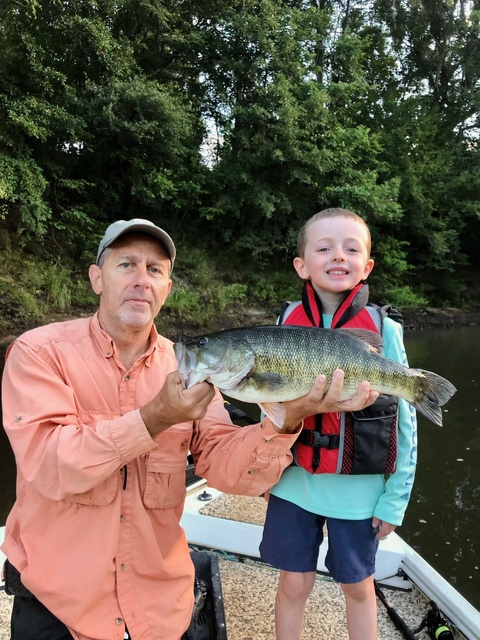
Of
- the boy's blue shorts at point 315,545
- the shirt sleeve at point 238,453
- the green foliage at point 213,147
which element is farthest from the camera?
the green foliage at point 213,147

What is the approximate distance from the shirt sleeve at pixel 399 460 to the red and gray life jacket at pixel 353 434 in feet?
0.14

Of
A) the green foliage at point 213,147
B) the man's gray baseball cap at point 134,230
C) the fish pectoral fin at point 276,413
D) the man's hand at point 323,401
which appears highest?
the green foliage at point 213,147

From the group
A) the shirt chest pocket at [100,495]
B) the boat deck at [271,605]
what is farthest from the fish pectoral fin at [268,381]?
the boat deck at [271,605]

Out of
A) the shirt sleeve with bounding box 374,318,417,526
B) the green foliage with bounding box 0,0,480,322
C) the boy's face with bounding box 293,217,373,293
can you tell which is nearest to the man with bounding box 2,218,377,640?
the shirt sleeve with bounding box 374,318,417,526

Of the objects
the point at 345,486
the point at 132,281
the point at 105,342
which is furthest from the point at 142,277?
the point at 345,486

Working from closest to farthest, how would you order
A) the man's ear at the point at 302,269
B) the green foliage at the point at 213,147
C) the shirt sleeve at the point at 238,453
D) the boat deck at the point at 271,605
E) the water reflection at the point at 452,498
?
the shirt sleeve at the point at 238,453, the man's ear at the point at 302,269, the boat deck at the point at 271,605, the water reflection at the point at 452,498, the green foliage at the point at 213,147

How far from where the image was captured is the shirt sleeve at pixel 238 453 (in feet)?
6.47

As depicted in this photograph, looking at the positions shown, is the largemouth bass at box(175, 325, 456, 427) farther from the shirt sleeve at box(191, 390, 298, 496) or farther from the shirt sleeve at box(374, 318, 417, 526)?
→ the shirt sleeve at box(374, 318, 417, 526)

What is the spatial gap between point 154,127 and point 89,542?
14426 mm

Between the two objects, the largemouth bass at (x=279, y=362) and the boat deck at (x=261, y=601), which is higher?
the largemouth bass at (x=279, y=362)

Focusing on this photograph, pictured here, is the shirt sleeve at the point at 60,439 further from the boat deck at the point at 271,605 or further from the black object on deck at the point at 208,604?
the boat deck at the point at 271,605

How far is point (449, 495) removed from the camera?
5.74 meters

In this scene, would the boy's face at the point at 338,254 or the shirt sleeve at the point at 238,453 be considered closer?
the shirt sleeve at the point at 238,453

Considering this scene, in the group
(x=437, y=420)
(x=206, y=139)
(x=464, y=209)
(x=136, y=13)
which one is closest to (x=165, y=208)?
(x=206, y=139)
